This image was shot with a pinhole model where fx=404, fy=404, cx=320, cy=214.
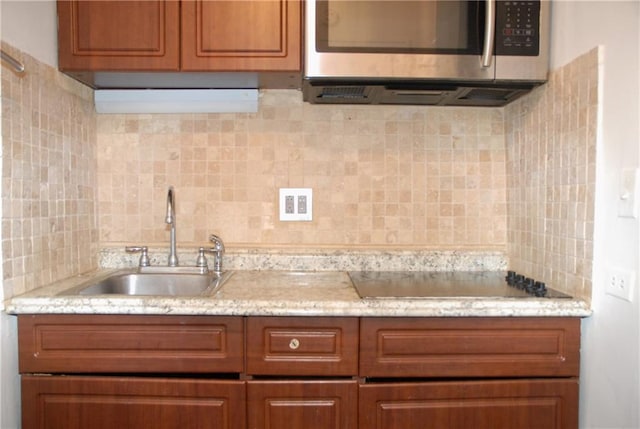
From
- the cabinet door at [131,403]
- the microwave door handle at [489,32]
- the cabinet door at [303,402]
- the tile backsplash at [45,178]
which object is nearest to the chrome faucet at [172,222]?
the tile backsplash at [45,178]

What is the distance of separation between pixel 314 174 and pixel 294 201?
14 cm

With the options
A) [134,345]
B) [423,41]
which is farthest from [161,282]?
[423,41]

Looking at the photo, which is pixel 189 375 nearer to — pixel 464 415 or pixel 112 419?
pixel 112 419

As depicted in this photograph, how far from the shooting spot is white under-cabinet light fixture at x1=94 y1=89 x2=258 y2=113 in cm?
159

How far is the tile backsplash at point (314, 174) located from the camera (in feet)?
5.37

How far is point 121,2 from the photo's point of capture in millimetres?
1332

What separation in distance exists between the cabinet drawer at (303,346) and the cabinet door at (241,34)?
0.83 meters

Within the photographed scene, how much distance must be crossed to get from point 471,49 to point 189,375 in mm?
1316

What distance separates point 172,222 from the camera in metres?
1.54

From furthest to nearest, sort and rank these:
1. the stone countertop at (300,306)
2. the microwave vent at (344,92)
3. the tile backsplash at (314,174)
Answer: the tile backsplash at (314,174)
the microwave vent at (344,92)
the stone countertop at (300,306)

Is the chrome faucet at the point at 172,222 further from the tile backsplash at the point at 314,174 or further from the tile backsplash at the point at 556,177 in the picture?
the tile backsplash at the point at 556,177

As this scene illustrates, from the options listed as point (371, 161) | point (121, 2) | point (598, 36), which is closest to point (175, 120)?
point (121, 2)

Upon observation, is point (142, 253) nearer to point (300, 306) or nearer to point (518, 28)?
point (300, 306)

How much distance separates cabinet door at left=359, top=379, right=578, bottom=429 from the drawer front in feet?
0.11
